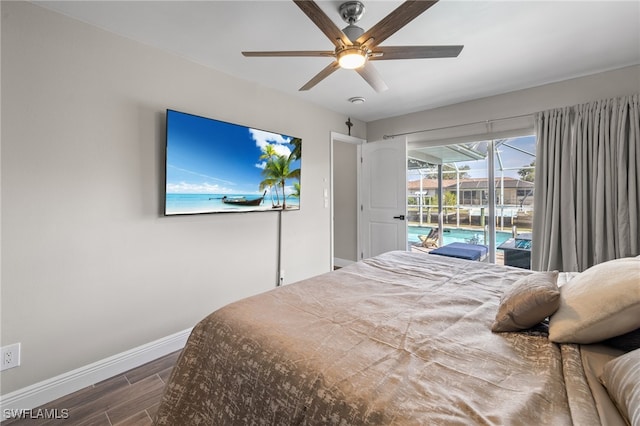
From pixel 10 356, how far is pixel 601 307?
2.88m

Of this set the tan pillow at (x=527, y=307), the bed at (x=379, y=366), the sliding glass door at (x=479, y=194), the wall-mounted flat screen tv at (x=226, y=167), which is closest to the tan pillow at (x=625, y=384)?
the bed at (x=379, y=366)

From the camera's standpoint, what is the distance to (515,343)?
104 cm

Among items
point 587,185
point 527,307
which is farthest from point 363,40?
point 587,185

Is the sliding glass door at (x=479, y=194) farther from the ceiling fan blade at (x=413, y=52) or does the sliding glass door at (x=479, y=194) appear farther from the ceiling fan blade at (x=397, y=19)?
the ceiling fan blade at (x=397, y=19)

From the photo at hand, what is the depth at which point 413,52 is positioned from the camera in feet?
5.24

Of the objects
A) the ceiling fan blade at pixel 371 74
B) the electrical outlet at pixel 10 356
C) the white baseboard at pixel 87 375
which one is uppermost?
the ceiling fan blade at pixel 371 74

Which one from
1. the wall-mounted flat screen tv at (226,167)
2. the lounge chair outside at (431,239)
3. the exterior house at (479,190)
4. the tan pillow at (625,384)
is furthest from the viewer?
the lounge chair outside at (431,239)

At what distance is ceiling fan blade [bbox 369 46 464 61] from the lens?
1.54 m

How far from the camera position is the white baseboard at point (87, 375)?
65.7 inches

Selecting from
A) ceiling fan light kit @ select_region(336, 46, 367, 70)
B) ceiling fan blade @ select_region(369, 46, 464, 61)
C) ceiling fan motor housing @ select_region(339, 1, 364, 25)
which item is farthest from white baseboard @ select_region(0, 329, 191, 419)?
ceiling fan motor housing @ select_region(339, 1, 364, 25)

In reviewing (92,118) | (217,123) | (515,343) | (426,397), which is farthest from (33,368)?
(515,343)

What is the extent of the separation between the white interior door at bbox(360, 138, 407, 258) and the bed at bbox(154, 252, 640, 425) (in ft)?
7.71

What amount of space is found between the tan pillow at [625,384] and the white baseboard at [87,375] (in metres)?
2.61

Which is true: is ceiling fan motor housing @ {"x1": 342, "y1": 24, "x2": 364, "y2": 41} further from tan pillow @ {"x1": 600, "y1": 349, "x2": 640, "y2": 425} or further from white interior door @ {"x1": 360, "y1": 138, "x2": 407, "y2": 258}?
white interior door @ {"x1": 360, "y1": 138, "x2": 407, "y2": 258}
